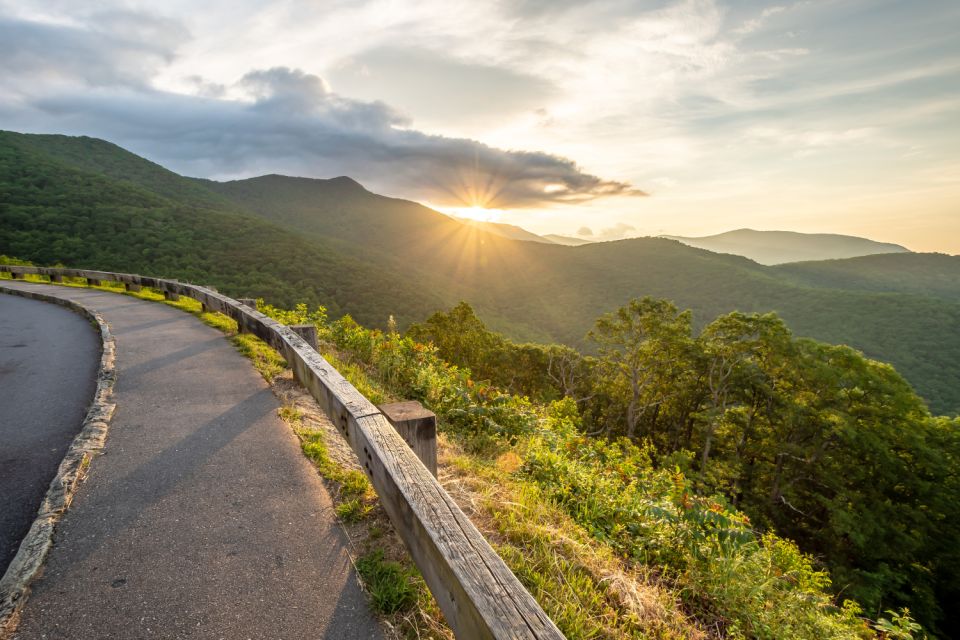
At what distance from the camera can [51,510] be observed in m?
2.52

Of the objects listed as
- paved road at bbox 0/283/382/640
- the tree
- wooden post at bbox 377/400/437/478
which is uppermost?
wooden post at bbox 377/400/437/478

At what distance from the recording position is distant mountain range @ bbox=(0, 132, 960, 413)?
51.4 m

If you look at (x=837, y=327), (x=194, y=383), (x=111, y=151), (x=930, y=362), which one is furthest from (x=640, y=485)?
(x=111, y=151)

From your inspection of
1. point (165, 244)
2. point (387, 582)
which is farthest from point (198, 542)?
point (165, 244)

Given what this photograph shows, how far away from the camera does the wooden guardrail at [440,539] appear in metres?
1.29

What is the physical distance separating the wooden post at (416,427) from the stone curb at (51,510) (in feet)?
6.27

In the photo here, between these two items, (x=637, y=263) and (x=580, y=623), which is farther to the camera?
(x=637, y=263)

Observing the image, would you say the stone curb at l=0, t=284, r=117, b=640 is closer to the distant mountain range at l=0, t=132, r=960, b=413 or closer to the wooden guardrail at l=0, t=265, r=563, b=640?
the wooden guardrail at l=0, t=265, r=563, b=640

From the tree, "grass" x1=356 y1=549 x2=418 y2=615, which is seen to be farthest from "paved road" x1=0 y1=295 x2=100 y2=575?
the tree

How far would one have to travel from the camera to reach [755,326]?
77.5 feet

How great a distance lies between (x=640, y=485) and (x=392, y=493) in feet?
14.7

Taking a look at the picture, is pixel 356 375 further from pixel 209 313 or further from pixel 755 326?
pixel 755 326

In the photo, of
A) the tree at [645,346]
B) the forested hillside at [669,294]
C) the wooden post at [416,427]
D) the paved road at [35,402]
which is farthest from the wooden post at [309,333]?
the forested hillside at [669,294]

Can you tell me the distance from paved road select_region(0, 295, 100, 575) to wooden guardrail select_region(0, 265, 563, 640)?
1991 millimetres
